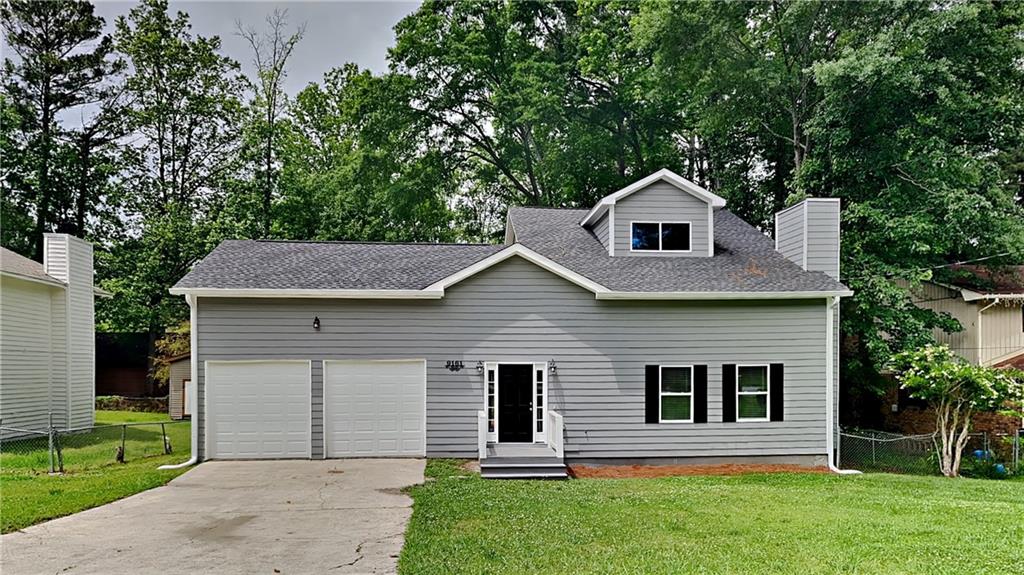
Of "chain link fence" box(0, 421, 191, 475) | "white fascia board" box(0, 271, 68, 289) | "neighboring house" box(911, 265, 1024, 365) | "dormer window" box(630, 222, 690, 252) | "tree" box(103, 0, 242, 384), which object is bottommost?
"chain link fence" box(0, 421, 191, 475)

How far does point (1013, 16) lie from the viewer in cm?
1731

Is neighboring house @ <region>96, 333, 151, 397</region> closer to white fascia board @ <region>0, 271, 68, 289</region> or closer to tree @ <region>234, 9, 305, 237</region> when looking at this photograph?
tree @ <region>234, 9, 305, 237</region>

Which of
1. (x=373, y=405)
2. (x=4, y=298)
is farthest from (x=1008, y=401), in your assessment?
(x=4, y=298)

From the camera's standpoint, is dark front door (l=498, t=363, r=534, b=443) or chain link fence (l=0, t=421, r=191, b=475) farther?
dark front door (l=498, t=363, r=534, b=443)

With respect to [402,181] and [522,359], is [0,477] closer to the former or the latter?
[522,359]

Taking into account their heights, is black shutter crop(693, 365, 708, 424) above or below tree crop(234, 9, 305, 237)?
below

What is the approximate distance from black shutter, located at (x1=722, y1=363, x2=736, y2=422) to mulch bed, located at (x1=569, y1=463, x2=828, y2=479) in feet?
3.17

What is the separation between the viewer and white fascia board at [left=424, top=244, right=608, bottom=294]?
493 inches

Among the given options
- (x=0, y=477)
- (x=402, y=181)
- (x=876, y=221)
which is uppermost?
(x=402, y=181)

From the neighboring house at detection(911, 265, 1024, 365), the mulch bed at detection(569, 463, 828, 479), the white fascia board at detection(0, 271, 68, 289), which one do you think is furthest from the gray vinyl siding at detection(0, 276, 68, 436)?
the neighboring house at detection(911, 265, 1024, 365)

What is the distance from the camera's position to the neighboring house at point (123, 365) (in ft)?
89.2

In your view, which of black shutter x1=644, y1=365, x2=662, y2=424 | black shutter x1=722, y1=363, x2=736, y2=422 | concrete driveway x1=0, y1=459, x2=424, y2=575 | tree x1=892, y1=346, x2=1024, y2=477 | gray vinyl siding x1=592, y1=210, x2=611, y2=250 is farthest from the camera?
gray vinyl siding x1=592, y1=210, x2=611, y2=250

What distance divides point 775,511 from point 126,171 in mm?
28456

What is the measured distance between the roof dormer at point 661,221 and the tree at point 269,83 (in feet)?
56.0
